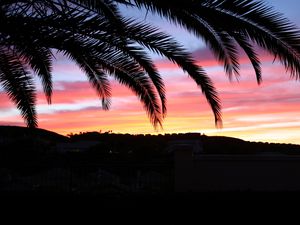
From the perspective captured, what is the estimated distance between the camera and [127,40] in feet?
28.3

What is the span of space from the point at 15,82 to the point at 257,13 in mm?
4637

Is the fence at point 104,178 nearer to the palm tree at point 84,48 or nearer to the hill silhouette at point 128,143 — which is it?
the palm tree at point 84,48

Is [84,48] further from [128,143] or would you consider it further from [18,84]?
[128,143]

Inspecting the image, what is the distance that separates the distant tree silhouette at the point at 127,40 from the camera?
7.04m

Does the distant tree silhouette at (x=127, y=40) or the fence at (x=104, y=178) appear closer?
the distant tree silhouette at (x=127, y=40)

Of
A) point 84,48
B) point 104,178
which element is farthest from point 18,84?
point 104,178

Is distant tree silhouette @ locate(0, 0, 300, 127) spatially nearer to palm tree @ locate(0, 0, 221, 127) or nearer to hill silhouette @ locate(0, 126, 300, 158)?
palm tree @ locate(0, 0, 221, 127)

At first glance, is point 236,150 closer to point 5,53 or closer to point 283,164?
point 283,164

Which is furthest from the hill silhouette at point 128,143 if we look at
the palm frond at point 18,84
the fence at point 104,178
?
the palm frond at point 18,84

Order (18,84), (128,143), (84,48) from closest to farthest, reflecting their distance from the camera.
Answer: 1. (84,48)
2. (18,84)
3. (128,143)

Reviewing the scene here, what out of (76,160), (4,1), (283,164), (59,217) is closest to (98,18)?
(4,1)

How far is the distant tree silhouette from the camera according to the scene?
7.04 m

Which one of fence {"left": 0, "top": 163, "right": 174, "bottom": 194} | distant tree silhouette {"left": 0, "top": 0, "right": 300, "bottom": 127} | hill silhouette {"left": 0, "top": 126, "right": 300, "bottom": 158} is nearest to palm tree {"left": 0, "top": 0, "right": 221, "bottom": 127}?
distant tree silhouette {"left": 0, "top": 0, "right": 300, "bottom": 127}

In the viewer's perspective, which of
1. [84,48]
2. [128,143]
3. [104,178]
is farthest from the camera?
[128,143]
